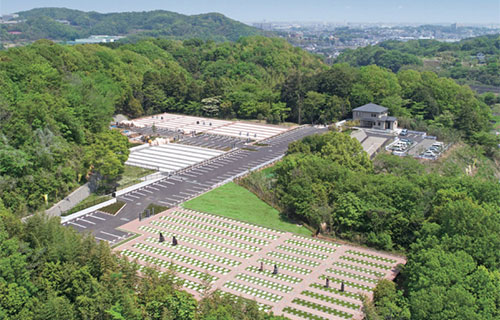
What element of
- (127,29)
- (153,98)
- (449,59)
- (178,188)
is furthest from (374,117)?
(127,29)

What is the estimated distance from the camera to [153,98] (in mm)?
54812

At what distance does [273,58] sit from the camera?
72875mm

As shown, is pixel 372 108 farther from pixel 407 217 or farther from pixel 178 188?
pixel 407 217

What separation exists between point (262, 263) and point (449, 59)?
102356 millimetres

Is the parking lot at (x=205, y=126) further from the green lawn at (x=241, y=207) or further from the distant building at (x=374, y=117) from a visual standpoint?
the green lawn at (x=241, y=207)

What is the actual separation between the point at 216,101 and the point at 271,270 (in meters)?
34.5

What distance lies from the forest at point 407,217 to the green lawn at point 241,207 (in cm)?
68

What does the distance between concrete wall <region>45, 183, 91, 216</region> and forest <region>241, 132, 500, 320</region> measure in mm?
10077

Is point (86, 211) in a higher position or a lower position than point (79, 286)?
lower

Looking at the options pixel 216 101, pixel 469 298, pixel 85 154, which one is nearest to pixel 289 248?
pixel 469 298

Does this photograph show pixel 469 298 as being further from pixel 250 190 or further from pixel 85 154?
pixel 85 154

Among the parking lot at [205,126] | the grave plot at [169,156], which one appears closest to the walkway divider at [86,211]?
the grave plot at [169,156]

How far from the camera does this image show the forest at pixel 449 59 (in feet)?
300

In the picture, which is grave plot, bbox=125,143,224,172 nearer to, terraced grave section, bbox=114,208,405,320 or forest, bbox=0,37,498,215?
forest, bbox=0,37,498,215
